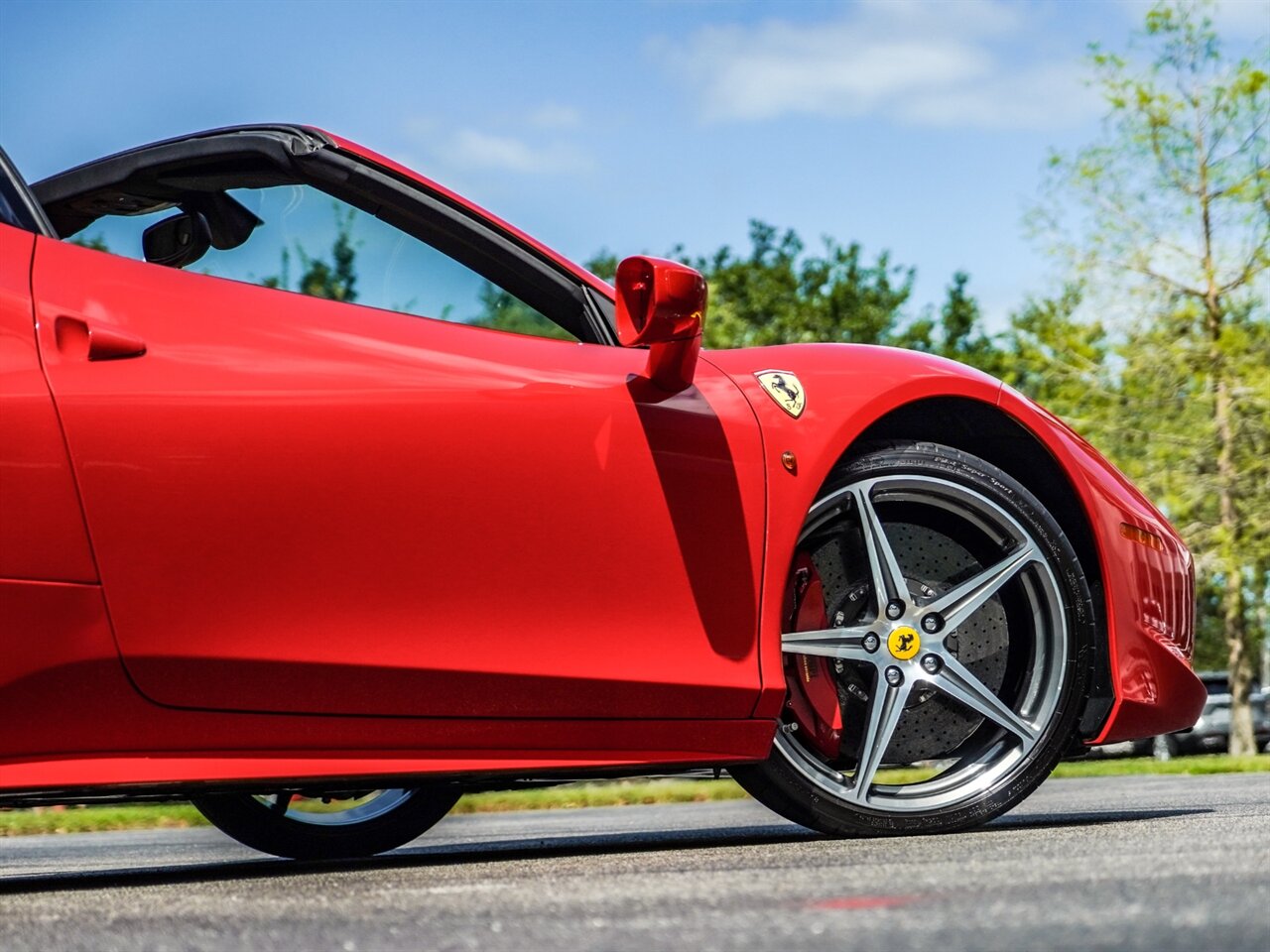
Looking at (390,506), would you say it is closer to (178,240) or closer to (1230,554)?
(178,240)

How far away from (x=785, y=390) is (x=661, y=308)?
0.44 meters

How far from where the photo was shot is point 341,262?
3.34m

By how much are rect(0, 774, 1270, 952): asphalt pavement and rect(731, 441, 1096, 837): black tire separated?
0.34ft

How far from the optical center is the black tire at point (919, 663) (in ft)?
11.0

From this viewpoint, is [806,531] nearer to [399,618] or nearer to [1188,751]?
[399,618]

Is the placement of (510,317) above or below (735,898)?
above

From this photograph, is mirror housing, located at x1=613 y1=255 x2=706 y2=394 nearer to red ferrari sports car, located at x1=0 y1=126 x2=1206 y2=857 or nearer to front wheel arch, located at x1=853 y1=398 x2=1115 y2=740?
red ferrari sports car, located at x1=0 y1=126 x2=1206 y2=857

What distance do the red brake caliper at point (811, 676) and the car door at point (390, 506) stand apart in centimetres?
20

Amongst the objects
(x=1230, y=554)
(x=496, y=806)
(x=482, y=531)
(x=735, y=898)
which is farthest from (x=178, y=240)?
(x=1230, y=554)

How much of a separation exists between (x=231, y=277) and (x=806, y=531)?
1300 mm

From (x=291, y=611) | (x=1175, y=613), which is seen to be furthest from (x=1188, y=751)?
(x=291, y=611)

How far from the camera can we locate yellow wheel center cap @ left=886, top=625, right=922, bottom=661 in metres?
3.40

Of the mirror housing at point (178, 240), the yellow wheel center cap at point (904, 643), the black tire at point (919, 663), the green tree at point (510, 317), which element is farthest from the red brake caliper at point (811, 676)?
the mirror housing at point (178, 240)

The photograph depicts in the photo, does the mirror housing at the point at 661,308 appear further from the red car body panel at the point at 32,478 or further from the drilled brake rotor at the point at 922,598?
the red car body panel at the point at 32,478
